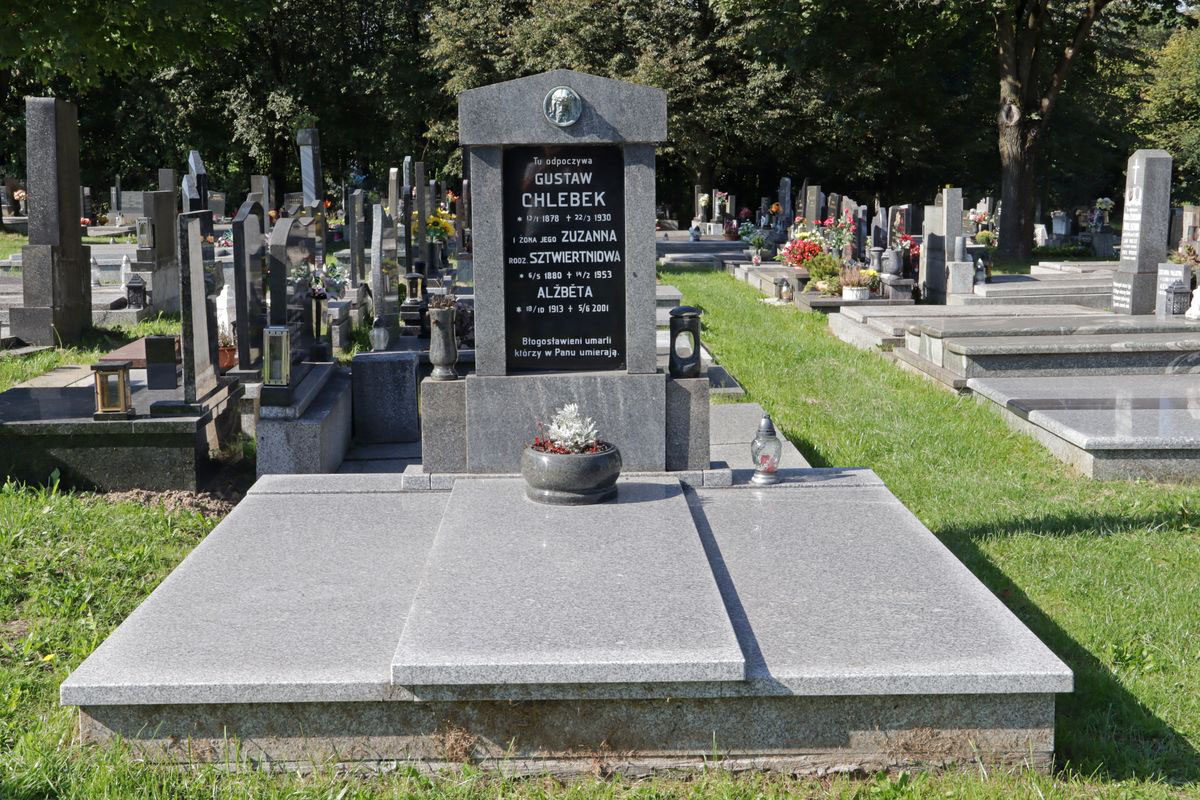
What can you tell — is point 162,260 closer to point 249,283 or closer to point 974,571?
point 249,283

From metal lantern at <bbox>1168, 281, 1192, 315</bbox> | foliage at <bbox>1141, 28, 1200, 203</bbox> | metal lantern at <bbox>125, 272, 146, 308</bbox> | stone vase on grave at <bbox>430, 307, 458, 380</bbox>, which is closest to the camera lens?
stone vase on grave at <bbox>430, 307, 458, 380</bbox>

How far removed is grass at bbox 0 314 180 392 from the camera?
10656mm

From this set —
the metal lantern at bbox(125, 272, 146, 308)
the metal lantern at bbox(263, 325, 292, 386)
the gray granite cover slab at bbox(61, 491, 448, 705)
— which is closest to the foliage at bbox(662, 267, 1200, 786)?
the gray granite cover slab at bbox(61, 491, 448, 705)

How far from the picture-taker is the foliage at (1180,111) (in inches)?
1657

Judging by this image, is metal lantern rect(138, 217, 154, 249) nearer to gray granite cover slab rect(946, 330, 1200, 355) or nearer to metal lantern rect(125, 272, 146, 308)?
metal lantern rect(125, 272, 146, 308)

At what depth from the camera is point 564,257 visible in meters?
6.57

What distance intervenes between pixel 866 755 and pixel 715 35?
Result: 1359 inches

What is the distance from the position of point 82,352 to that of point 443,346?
702 centimetres

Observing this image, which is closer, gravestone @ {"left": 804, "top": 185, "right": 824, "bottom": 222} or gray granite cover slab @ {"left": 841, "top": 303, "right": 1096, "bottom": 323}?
gray granite cover slab @ {"left": 841, "top": 303, "right": 1096, "bottom": 323}

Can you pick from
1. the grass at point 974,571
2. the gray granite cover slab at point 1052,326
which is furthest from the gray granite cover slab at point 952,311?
the grass at point 974,571

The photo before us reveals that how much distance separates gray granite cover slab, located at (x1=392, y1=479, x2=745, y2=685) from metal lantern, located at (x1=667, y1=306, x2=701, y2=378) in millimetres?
925

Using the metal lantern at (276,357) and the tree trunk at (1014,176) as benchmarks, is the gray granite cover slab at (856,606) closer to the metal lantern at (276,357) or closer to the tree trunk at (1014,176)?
the metal lantern at (276,357)

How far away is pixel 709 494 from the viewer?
6332 millimetres

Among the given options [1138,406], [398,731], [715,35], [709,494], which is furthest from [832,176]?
[398,731]
